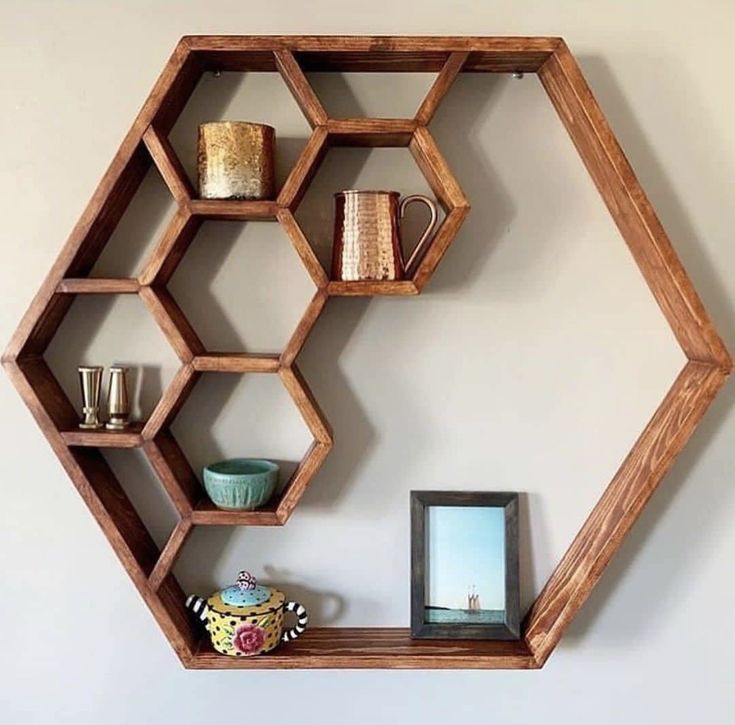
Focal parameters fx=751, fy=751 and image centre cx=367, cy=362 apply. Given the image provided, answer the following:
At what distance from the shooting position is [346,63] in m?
1.18

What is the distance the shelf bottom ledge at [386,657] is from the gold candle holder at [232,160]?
0.72 metres

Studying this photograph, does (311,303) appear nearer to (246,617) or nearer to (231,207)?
(231,207)

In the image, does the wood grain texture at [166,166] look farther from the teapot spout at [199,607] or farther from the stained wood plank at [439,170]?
the teapot spout at [199,607]

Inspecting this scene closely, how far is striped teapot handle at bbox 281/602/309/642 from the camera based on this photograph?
1222 mm

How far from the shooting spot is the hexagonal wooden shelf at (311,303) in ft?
3.65

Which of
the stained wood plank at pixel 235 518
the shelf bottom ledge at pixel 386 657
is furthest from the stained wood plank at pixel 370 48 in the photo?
the shelf bottom ledge at pixel 386 657

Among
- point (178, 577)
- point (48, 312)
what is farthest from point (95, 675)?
point (48, 312)

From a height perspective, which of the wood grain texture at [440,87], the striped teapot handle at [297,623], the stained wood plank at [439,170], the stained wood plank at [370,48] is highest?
the stained wood plank at [370,48]

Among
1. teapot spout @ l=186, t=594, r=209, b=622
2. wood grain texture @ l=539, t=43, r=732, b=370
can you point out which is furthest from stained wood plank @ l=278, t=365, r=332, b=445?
wood grain texture @ l=539, t=43, r=732, b=370

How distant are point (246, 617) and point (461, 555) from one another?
366mm

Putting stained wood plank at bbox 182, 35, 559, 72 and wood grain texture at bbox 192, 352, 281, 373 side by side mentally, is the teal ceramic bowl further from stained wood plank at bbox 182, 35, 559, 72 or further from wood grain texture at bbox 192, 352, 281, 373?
stained wood plank at bbox 182, 35, 559, 72

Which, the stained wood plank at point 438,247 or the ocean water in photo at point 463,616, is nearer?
the stained wood plank at point 438,247

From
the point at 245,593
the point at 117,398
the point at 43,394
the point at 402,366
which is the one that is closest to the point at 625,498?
the point at 402,366

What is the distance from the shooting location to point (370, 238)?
1.13m
